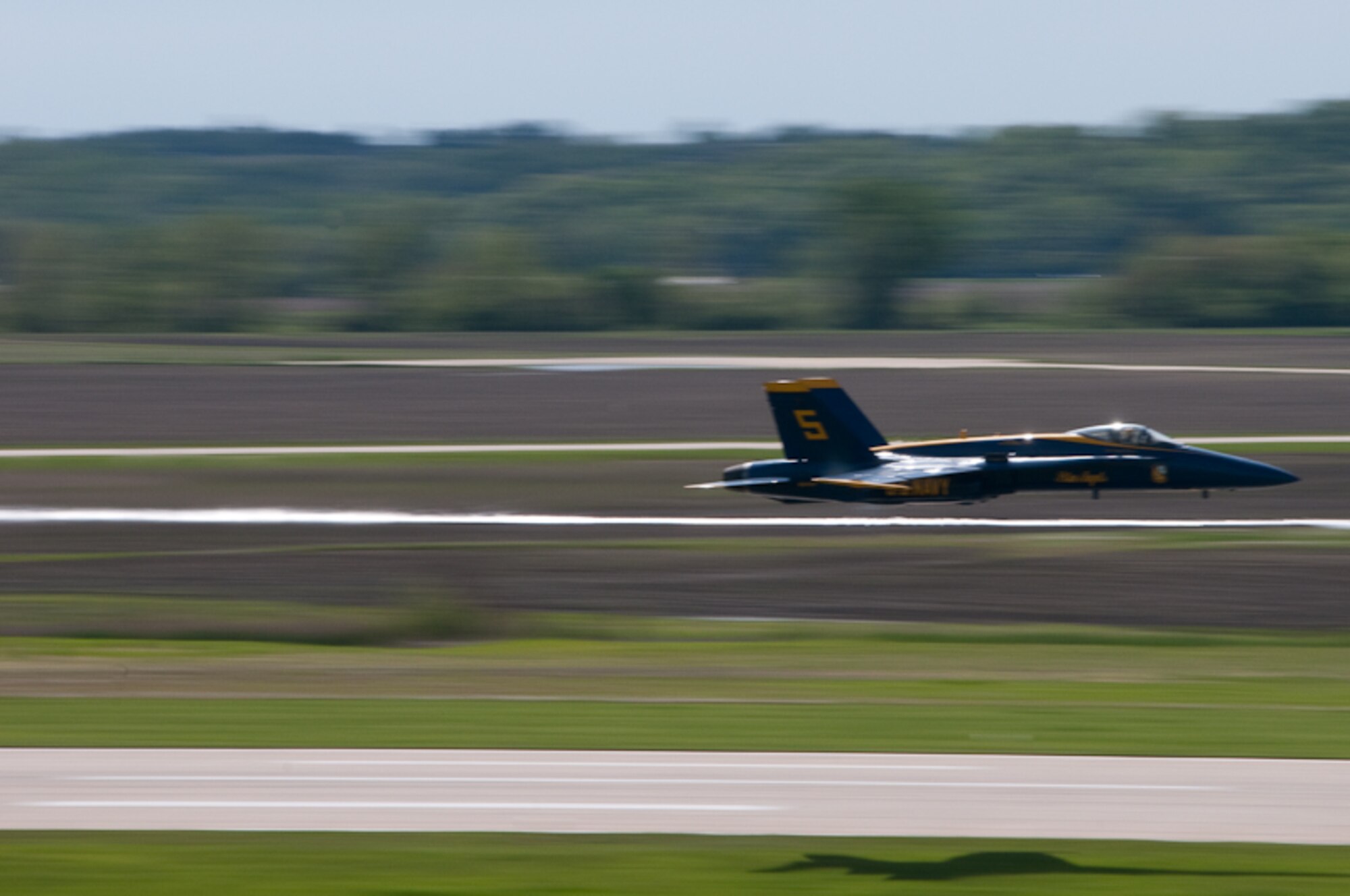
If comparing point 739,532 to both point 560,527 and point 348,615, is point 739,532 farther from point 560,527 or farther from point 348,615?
point 348,615

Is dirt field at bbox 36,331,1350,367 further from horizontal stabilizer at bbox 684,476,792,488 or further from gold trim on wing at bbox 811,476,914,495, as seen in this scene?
horizontal stabilizer at bbox 684,476,792,488

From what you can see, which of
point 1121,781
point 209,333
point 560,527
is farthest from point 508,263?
point 1121,781

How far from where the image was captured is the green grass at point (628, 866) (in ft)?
31.4

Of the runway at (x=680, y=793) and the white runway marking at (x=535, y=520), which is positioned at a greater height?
the white runway marking at (x=535, y=520)

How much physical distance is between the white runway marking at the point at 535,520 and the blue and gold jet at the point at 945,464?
76 cm

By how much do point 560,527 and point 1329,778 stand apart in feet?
70.5

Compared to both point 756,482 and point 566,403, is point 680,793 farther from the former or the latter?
point 566,403

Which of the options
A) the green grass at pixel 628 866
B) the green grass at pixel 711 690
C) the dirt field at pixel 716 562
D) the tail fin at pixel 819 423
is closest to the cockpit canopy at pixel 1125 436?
the dirt field at pixel 716 562

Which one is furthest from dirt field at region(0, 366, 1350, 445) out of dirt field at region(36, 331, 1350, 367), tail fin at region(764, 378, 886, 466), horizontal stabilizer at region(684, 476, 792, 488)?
tail fin at region(764, 378, 886, 466)

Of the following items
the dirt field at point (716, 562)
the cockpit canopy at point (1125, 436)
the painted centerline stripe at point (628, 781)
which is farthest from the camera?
the cockpit canopy at point (1125, 436)

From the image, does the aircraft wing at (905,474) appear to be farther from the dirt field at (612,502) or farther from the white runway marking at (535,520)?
the dirt field at (612,502)

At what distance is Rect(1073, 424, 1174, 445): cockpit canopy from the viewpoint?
34344 mm

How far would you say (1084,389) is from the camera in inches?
2562

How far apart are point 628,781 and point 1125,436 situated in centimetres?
2453
